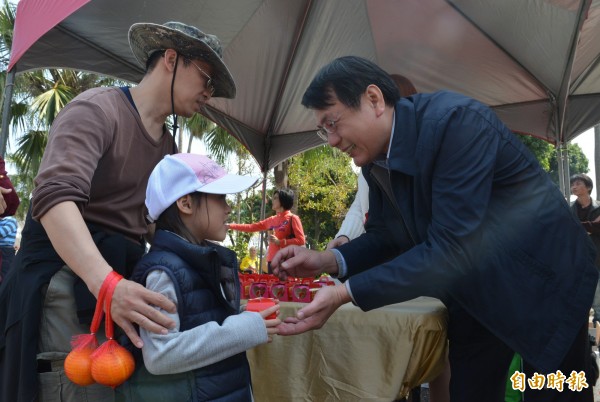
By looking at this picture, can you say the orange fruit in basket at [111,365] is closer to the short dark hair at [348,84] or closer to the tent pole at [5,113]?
the short dark hair at [348,84]

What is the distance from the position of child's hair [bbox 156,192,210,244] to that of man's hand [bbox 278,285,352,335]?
40 centimetres

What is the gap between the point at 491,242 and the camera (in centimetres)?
137

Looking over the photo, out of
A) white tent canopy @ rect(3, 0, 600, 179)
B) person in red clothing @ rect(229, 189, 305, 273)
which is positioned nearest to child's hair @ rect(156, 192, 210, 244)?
white tent canopy @ rect(3, 0, 600, 179)

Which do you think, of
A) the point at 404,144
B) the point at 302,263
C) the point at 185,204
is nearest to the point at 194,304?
the point at 185,204

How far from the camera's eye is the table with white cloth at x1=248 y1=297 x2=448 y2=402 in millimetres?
1738

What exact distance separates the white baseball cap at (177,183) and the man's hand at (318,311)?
1.34ft

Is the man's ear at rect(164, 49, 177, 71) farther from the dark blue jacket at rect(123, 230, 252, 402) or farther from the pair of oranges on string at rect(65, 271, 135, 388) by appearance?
the pair of oranges on string at rect(65, 271, 135, 388)

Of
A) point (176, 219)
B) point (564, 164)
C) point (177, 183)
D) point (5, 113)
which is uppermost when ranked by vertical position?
point (5, 113)

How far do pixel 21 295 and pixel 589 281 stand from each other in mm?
1596

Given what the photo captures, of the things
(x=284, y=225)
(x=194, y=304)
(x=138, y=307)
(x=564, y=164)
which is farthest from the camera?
(x=284, y=225)

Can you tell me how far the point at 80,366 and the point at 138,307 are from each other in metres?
0.22

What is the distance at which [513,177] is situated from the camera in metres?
1.42

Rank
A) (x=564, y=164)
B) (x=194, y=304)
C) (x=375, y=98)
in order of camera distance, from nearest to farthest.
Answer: (x=194, y=304) → (x=375, y=98) → (x=564, y=164)

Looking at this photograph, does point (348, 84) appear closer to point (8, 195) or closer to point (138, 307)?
point (138, 307)
